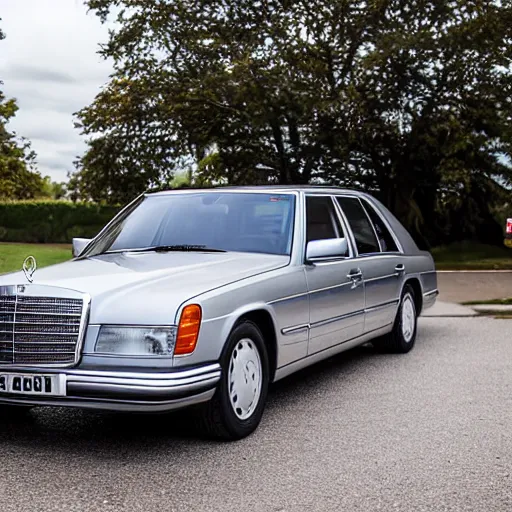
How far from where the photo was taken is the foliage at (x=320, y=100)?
86.2 feet

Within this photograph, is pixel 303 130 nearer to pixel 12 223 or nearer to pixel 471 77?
pixel 471 77

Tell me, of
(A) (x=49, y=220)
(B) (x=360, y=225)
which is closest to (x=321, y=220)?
(B) (x=360, y=225)

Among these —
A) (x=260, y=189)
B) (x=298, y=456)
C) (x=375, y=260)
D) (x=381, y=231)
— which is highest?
(x=260, y=189)

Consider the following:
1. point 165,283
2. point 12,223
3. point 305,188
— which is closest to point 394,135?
point 12,223

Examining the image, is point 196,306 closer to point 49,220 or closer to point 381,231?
point 381,231

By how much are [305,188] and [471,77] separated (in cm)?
2163

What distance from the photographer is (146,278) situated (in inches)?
204

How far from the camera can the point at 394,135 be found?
1096 inches

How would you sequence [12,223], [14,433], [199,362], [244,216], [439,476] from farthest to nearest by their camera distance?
[12,223]
[244,216]
[14,433]
[199,362]
[439,476]

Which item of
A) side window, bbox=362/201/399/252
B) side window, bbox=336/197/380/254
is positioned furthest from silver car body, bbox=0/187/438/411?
side window, bbox=362/201/399/252

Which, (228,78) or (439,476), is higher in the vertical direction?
(228,78)

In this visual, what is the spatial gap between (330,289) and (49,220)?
1242 inches

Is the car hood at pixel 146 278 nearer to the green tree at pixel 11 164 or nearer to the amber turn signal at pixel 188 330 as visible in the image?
the amber turn signal at pixel 188 330

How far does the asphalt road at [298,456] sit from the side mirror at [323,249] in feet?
3.64
